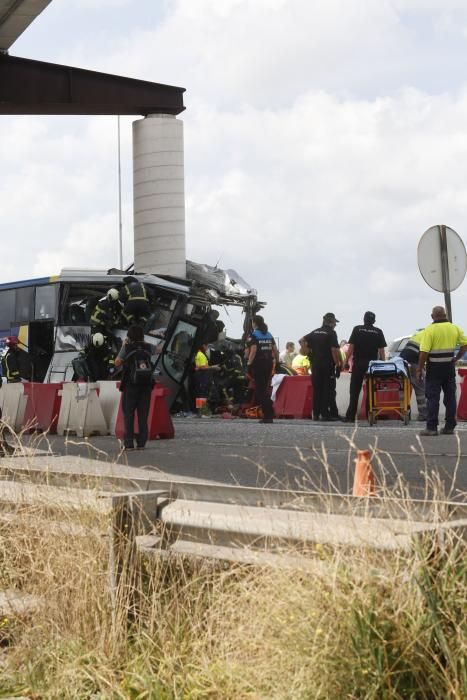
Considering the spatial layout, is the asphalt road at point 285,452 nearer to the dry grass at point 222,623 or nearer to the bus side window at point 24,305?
the dry grass at point 222,623

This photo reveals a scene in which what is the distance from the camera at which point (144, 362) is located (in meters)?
16.3

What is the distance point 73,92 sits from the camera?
1346 inches

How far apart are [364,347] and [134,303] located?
443 cm

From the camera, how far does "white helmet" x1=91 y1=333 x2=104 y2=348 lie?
2338 cm

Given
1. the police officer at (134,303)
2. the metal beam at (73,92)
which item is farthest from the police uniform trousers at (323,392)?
the metal beam at (73,92)

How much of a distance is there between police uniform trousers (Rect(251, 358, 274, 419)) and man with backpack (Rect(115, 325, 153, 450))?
6.35 meters

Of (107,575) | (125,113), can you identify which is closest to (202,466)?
(107,575)

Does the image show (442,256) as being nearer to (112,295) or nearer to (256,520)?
(112,295)

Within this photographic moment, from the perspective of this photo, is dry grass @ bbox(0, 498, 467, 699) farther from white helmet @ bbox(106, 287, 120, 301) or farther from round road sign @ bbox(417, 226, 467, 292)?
white helmet @ bbox(106, 287, 120, 301)

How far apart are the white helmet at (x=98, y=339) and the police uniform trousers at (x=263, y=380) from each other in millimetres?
2813

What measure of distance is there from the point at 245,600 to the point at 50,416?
17.3 m

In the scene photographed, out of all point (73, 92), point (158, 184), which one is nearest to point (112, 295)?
point (73, 92)

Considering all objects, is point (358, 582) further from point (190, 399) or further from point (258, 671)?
point (190, 399)

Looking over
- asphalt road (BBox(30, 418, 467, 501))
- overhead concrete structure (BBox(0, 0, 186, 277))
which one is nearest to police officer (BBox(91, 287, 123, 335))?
asphalt road (BBox(30, 418, 467, 501))
